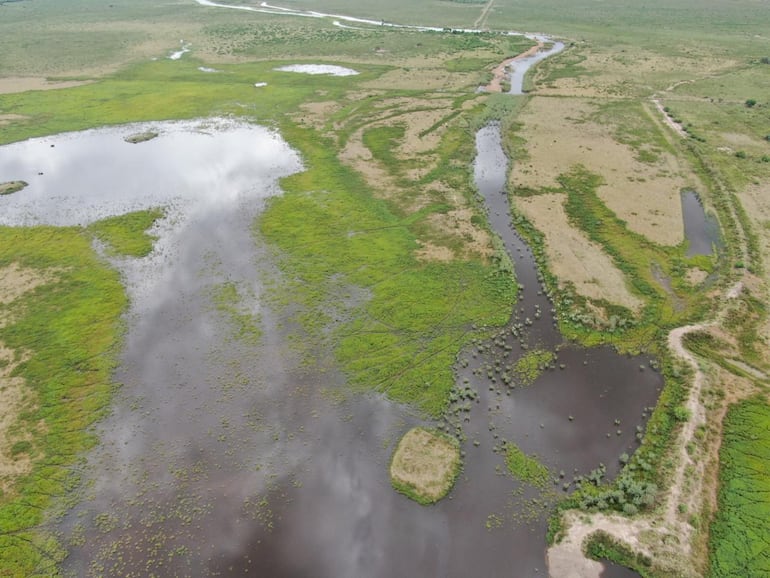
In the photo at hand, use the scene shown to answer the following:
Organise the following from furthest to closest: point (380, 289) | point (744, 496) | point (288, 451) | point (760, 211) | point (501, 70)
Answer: point (501, 70), point (760, 211), point (380, 289), point (288, 451), point (744, 496)

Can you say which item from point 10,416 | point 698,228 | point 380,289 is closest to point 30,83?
point 10,416

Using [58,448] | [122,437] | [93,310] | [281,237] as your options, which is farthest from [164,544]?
[281,237]

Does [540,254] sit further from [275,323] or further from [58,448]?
[58,448]

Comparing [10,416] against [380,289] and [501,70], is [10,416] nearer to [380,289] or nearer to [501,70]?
[380,289]

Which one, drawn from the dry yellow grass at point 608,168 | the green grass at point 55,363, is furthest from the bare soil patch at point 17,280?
the dry yellow grass at point 608,168

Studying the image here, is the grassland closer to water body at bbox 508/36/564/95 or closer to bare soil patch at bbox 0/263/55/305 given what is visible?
bare soil patch at bbox 0/263/55/305

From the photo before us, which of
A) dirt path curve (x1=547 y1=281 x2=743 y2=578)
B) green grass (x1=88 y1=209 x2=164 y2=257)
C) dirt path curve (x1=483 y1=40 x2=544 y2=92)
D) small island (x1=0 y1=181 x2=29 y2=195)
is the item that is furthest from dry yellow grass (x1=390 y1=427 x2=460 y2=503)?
dirt path curve (x1=483 y1=40 x2=544 y2=92)
